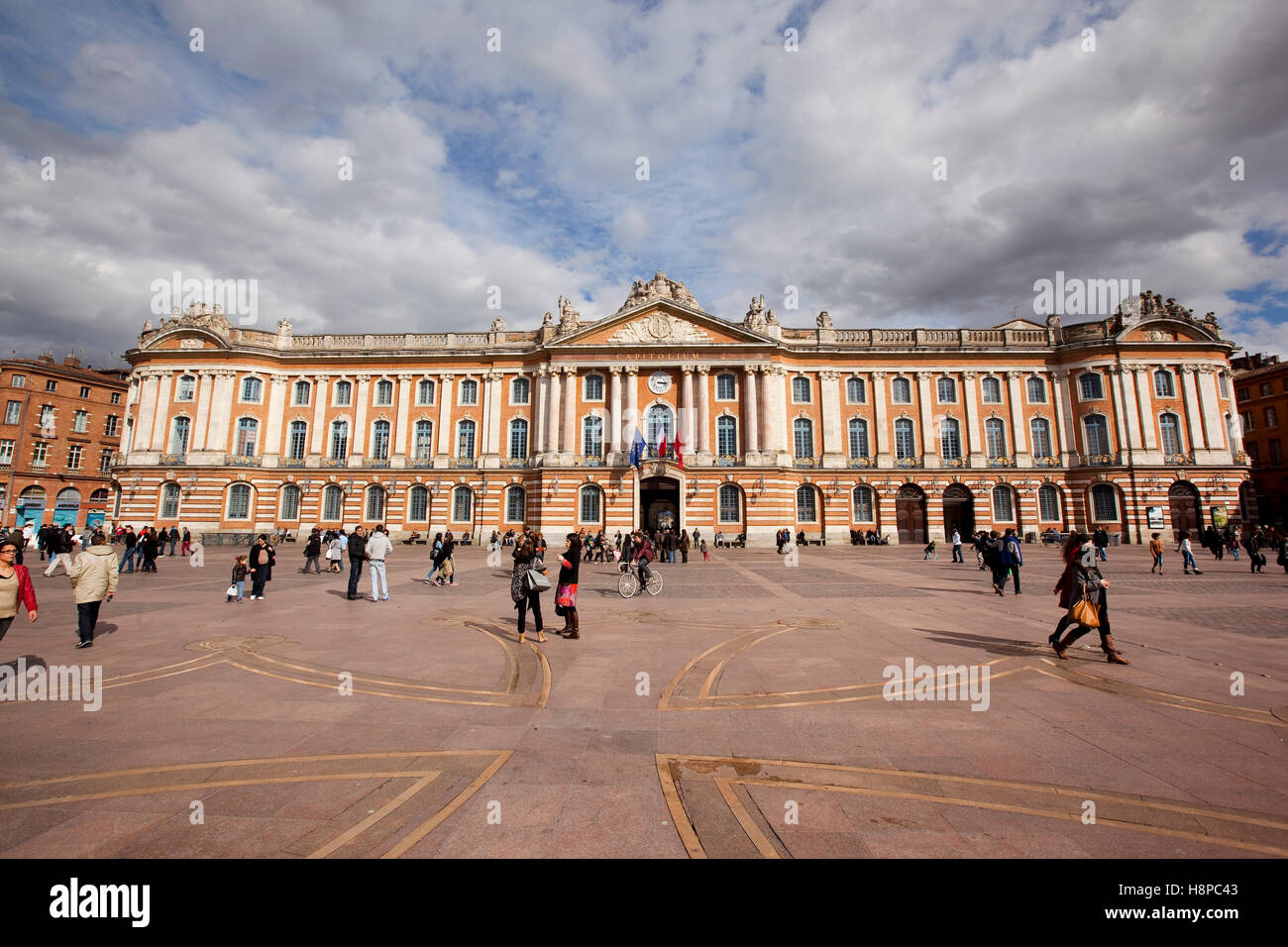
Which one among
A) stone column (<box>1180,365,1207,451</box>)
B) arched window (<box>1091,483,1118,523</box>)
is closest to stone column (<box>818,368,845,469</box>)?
arched window (<box>1091,483,1118,523</box>)

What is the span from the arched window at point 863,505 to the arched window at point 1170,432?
64.3 ft

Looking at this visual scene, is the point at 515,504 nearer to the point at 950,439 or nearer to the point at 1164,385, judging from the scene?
the point at 950,439

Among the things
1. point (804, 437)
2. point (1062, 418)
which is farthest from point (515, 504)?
point (1062, 418)

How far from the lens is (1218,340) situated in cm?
3816

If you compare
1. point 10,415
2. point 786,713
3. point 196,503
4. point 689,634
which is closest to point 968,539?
point 689,634

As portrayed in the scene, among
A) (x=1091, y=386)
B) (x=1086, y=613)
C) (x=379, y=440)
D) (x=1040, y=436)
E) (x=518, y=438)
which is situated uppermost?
(x=1091, y=386)

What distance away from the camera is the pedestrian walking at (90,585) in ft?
28.0

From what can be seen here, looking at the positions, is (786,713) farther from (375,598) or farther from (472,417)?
(472,417)

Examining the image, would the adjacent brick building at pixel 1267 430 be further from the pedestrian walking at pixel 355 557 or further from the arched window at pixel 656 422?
the pedestrian walking at pixel 355 557

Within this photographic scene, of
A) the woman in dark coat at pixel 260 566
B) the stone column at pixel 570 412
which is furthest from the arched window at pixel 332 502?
the woman in dark coat at pixel 260 566

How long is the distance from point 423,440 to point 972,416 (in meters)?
39.6

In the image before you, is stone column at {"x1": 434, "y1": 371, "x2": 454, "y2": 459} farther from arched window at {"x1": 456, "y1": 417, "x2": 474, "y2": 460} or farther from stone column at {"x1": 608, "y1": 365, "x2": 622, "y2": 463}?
stone column at {"x1": 608, "y1": 365, "x2": 622, "y2": 463}

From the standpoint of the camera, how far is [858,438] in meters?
40.5
